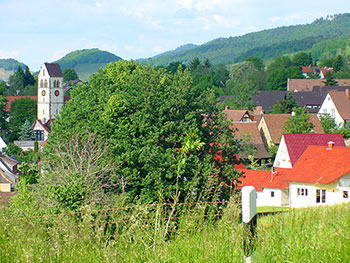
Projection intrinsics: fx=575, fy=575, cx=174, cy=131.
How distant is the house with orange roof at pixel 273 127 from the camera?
5175 cm

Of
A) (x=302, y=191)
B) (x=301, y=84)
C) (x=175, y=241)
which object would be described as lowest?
(x=302, y=191)

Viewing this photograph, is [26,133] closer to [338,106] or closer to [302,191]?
[338,106]

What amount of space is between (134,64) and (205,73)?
99.2 meters

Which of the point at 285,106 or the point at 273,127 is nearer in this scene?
the point at 273,127

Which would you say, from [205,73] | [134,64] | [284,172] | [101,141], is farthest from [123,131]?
[205,73]

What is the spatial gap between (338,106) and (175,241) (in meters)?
66.6

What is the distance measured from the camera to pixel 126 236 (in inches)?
179

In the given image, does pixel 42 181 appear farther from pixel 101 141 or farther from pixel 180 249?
pixel 180 249

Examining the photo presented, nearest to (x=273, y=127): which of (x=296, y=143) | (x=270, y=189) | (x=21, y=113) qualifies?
(x=296, y=143)

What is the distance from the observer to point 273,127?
52906 mm

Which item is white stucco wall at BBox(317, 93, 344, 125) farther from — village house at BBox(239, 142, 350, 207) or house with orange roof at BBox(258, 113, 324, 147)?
village house at BBox(239, 142, 350, 207)

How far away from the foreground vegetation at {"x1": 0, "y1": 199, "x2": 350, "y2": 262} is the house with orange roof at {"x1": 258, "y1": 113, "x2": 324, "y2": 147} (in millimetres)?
46265

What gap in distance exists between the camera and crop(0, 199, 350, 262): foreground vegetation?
3943 mm

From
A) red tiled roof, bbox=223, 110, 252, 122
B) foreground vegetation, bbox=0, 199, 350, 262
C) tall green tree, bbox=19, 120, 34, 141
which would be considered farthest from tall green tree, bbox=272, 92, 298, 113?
foreground vegetation, bbox=0, 199, 350, 262
